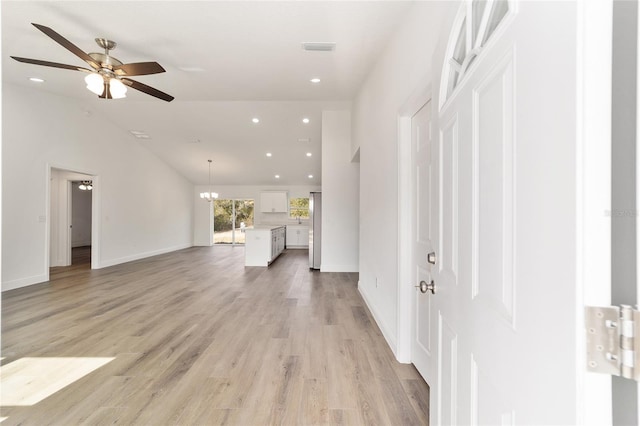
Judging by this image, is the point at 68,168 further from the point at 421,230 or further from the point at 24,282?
the point at 421,230

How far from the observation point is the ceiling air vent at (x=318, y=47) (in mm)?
3090

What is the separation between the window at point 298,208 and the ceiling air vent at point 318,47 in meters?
8.47

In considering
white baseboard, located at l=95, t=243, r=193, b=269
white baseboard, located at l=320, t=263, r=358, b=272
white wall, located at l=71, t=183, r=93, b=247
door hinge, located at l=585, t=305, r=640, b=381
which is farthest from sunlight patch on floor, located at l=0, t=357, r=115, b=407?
white wall, located at l=71, t=183, r=93, b=247

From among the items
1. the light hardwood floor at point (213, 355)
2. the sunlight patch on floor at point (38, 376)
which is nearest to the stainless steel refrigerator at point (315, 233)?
the light hardwood floor at point (213, 355)

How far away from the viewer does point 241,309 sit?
3.64 meters

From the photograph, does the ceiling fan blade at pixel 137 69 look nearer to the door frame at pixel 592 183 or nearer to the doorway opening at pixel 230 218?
the door frame at pixel 592 183

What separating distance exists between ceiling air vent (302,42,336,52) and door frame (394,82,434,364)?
51.7 inches

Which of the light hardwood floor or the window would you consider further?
the window

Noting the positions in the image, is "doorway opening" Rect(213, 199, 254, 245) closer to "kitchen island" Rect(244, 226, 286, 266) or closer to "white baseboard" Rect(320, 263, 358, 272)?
"kitchen island" Rect(244, 226, 286, 266)

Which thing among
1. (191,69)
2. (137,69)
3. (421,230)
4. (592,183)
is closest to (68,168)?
(191,69)

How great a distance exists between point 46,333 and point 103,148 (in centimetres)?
503

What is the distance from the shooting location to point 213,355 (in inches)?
96.0

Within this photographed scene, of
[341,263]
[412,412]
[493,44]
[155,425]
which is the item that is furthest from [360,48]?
[341,263]

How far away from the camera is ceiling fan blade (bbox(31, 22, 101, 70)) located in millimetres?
2286
